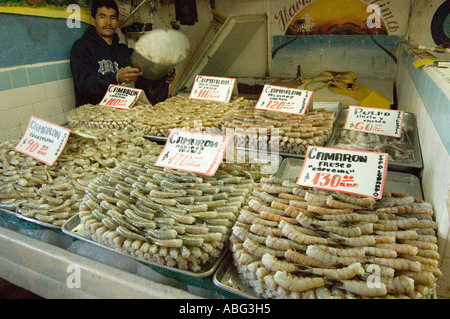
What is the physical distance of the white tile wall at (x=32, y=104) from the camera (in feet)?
10.8

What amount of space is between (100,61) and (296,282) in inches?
150

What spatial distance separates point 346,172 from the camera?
1.65 metres

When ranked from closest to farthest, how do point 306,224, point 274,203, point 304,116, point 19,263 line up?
point 306,224 → point 274,203 → point 19,263 → point 304,116

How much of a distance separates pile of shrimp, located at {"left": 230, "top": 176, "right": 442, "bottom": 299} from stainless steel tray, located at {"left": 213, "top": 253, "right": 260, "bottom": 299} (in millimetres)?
27

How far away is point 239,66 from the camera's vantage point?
5.74 meters

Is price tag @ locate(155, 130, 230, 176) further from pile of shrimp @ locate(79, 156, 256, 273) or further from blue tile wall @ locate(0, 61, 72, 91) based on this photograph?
blue tile wall @ locate(0, 61, 72, 91)

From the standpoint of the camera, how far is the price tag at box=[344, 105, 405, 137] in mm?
2527

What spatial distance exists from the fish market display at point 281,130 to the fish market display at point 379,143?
0.16 m

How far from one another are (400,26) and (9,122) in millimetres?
5009

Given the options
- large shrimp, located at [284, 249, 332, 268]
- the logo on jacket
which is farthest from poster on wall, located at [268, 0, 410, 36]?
large shrimp, located at [284, 249, 332, 268]

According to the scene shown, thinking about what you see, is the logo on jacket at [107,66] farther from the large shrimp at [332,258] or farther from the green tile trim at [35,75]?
the large shrimp at [332,258]

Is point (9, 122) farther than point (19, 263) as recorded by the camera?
Yes
